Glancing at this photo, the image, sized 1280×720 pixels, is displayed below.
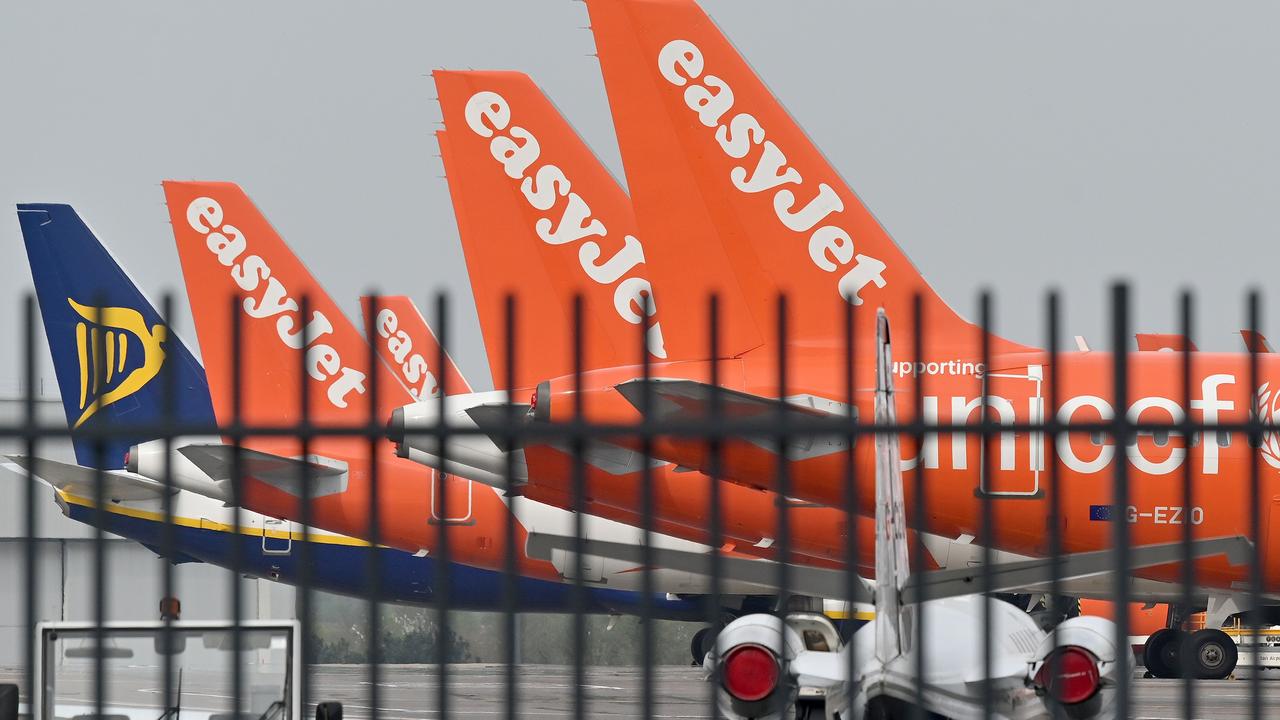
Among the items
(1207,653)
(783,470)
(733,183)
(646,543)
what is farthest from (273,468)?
(1207,653)

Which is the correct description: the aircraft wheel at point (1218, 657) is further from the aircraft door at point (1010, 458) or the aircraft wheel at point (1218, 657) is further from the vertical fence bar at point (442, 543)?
the vertical fence bar at point (442, 543)

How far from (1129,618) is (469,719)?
15.6 metres

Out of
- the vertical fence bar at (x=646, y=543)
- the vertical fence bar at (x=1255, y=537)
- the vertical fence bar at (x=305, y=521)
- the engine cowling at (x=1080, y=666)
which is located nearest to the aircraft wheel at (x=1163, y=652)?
the engine cowling at (x=1080, y=666)

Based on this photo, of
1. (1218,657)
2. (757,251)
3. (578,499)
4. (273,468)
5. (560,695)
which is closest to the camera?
(578,499)

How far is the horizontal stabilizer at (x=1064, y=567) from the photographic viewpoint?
4.63 metres

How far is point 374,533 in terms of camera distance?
14.4 feet

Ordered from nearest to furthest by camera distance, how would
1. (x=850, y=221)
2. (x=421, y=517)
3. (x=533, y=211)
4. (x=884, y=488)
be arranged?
(x=884, y=488)
(x=850, y=221)
(x=533, y=211)
(x=421, y=517)

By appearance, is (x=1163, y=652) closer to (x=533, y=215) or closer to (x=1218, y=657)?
(x=1218, y=657)

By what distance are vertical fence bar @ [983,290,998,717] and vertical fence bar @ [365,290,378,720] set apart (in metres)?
1.38

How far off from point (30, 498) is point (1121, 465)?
8.43ft

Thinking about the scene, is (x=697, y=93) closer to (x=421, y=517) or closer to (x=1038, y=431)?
(x=421, y=517)

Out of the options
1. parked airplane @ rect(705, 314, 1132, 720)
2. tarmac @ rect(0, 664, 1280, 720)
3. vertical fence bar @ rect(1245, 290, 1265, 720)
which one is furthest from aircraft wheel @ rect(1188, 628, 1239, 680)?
vertical fence bar @ rect(1245, 290, 1265, 720)

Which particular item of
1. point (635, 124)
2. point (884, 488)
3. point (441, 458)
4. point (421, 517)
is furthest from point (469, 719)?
point (441, 458)

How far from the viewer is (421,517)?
2364cm
